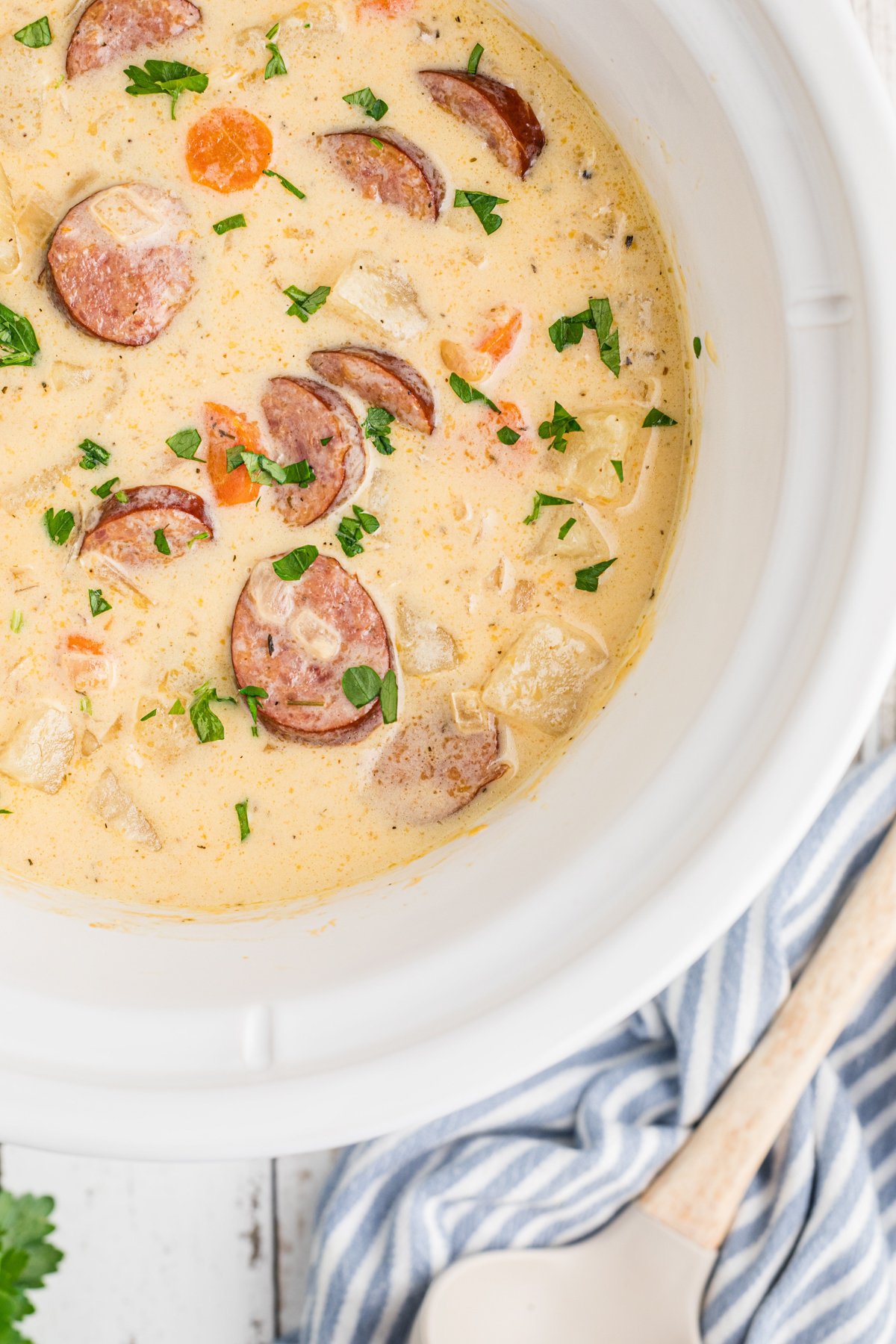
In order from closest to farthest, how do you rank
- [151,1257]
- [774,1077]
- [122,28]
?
[122,28] < [774,1077] < [151,1257]

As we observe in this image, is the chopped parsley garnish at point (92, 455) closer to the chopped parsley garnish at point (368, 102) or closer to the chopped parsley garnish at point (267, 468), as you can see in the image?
the chopped parsley garnish at point (267, 468)

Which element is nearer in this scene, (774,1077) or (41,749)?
(41,749)

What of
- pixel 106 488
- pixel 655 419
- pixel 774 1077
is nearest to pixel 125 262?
pixel 106 488

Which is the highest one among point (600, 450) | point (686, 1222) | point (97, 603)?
point (600, 450)

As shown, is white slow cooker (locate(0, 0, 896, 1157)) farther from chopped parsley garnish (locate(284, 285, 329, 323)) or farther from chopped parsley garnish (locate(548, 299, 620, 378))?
chopped parsley garnish (locate(284, 285, 329, 323))

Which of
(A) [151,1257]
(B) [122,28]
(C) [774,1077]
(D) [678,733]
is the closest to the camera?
(D) [678,733]

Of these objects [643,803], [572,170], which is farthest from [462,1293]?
[572,170]

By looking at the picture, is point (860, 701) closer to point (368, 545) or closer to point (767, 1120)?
point (368, 545)

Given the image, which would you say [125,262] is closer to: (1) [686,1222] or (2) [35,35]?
(2) [35,35]
